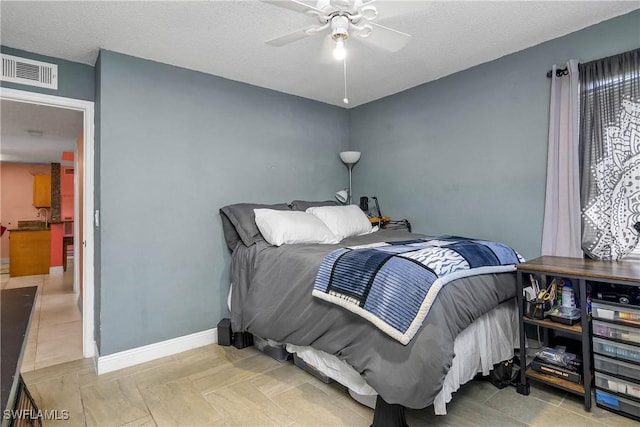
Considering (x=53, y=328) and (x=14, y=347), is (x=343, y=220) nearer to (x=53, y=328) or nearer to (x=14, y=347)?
(x=14, y=347)

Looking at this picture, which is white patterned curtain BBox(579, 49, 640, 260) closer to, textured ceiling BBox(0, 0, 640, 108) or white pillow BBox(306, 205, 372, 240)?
textured ceiling BBox(0, 0, 640, 108)

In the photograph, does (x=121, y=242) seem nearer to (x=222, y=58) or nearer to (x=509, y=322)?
(x=222, y=58)

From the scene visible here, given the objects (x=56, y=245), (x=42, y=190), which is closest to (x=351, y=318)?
(x=56, y=245)

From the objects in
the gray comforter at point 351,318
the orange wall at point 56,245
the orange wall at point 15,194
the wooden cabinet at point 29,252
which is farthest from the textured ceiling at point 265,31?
the orange wall at point 15,194

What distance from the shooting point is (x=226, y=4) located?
6.66 ft

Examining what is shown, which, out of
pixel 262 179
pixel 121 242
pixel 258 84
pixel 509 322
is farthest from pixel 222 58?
pixel 509 322

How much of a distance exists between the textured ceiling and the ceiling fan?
17 centimetres

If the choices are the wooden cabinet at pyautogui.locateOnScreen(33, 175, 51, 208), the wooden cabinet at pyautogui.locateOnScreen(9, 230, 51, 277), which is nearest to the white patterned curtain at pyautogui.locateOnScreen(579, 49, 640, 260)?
the wooden cabinet at pyautogui.locateOnScreen(9, 230, 51, 277)

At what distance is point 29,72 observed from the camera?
250 cm

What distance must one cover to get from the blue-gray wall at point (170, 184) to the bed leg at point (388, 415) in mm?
1872

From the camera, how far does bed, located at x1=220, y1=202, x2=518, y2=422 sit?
1491 mm

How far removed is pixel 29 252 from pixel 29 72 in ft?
16.6

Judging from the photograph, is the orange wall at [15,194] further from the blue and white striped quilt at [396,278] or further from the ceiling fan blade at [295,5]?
the blue and white striped quilt at [396,278]

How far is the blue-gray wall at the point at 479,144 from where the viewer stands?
8.47 ft
